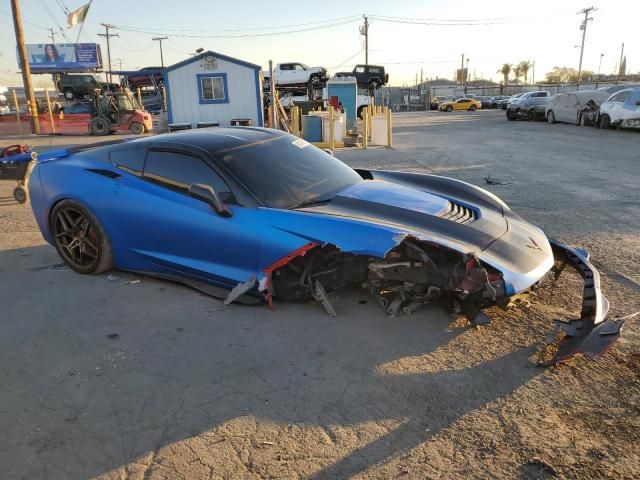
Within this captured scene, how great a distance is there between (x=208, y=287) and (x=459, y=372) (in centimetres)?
211

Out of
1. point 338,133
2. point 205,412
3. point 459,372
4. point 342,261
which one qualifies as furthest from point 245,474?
point 338,133

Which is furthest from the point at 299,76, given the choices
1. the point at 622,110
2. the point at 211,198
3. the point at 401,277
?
the point at 401,277

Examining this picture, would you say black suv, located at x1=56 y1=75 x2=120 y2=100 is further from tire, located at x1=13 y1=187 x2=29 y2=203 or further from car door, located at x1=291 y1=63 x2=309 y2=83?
tire, located at x1=13 y1=187 x2=29 y2=203

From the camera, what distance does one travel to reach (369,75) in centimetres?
3681

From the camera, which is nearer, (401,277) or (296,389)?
(296,389)

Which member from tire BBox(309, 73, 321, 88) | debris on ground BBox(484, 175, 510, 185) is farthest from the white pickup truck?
debris on ground BBox(484, 175, 510, 185)

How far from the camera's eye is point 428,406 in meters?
2.65

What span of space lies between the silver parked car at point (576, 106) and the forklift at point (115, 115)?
19.1 meters

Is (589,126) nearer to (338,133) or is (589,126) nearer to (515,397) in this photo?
(338,133)

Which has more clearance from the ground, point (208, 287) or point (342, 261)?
point (342, 261)

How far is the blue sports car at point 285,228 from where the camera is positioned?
10.9ft

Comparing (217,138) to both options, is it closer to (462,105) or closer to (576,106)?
(576,106)

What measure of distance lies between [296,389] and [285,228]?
1.18 meters

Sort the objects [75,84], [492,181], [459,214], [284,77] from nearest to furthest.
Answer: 1. [459,214]
2. [492,181]
3. [284,77]
4. [75,84]
